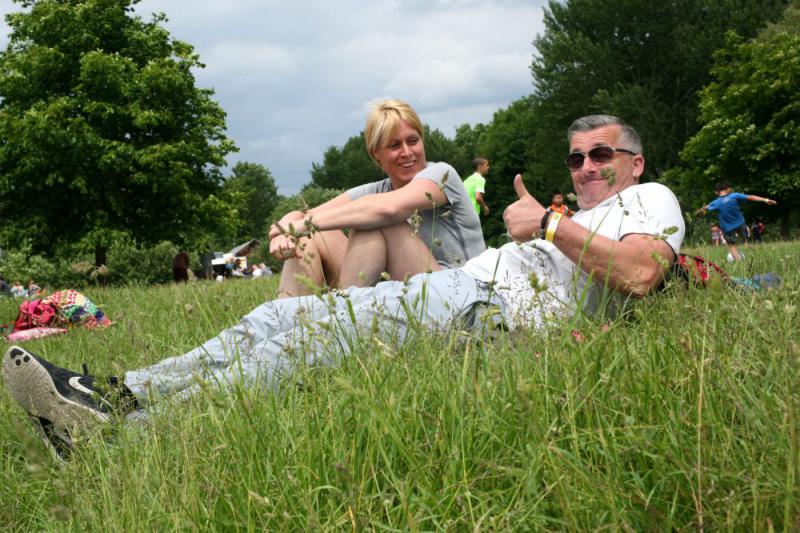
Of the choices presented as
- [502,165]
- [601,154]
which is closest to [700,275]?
[601,154]

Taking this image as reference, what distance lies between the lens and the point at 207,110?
26.2 meters

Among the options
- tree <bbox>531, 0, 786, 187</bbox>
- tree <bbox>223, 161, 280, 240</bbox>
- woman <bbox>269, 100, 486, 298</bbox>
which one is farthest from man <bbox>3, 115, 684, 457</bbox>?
tree <bbox>223, 161, 280, 240</bbox>

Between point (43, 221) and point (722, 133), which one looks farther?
point (722, 133)

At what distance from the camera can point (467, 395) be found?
1959 millimetres

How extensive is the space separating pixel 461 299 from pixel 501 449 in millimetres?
1717

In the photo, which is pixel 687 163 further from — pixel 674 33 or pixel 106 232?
pixel 106 232

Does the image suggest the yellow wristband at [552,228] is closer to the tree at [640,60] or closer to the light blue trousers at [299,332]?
the light blue trousers at [299,332]

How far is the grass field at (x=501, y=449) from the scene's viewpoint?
143 cm

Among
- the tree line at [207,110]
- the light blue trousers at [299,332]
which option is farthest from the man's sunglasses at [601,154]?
the tree line at [207,110]

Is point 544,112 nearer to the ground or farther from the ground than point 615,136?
farther from the ground

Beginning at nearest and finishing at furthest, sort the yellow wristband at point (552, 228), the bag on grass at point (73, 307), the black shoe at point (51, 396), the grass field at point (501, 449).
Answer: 1. the grass field at point (501, 449)
2. the black shoe at point (51, 396)
3. the yellow wristband at point (552, 228)
4. the bag on grass at point (73, 307)

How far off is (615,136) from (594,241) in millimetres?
956

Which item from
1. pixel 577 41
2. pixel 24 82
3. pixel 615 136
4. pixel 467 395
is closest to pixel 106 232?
pixel 24 82

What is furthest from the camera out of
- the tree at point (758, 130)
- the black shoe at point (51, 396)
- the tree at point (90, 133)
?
the tree at point (758, 130)
